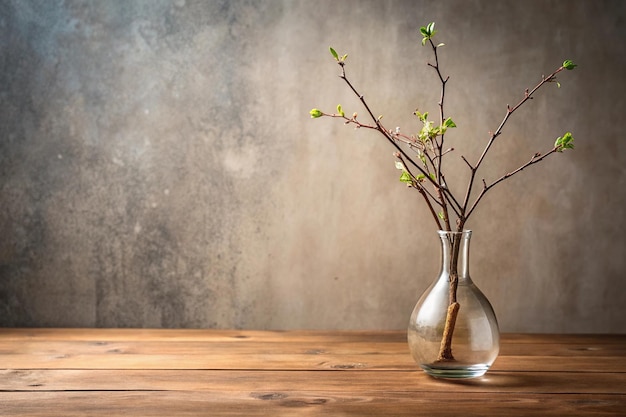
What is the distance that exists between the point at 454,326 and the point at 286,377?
346 millimetres

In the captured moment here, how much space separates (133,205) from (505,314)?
113cm

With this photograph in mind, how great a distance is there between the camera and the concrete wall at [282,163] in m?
2.02

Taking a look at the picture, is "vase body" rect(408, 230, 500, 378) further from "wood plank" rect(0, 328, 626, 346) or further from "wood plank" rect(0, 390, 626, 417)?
"wood plank" rect(0, 328, 626, 346)

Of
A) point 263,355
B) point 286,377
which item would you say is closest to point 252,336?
point 263,355

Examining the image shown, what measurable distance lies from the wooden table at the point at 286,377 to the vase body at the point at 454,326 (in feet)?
0.13

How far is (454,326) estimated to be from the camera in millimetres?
1321

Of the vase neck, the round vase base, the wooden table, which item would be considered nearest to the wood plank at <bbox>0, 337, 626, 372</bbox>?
the wooden table

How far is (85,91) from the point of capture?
79.4 inches

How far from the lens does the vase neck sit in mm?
1365

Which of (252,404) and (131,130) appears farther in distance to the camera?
(131,130)

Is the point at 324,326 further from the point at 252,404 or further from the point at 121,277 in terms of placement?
the point at 252,404

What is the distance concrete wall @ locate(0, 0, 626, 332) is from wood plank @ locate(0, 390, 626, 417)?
783 mm

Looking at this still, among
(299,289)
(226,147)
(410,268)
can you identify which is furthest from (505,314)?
(226,147)

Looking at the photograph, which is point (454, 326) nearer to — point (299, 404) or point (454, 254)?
point (454, 254)
